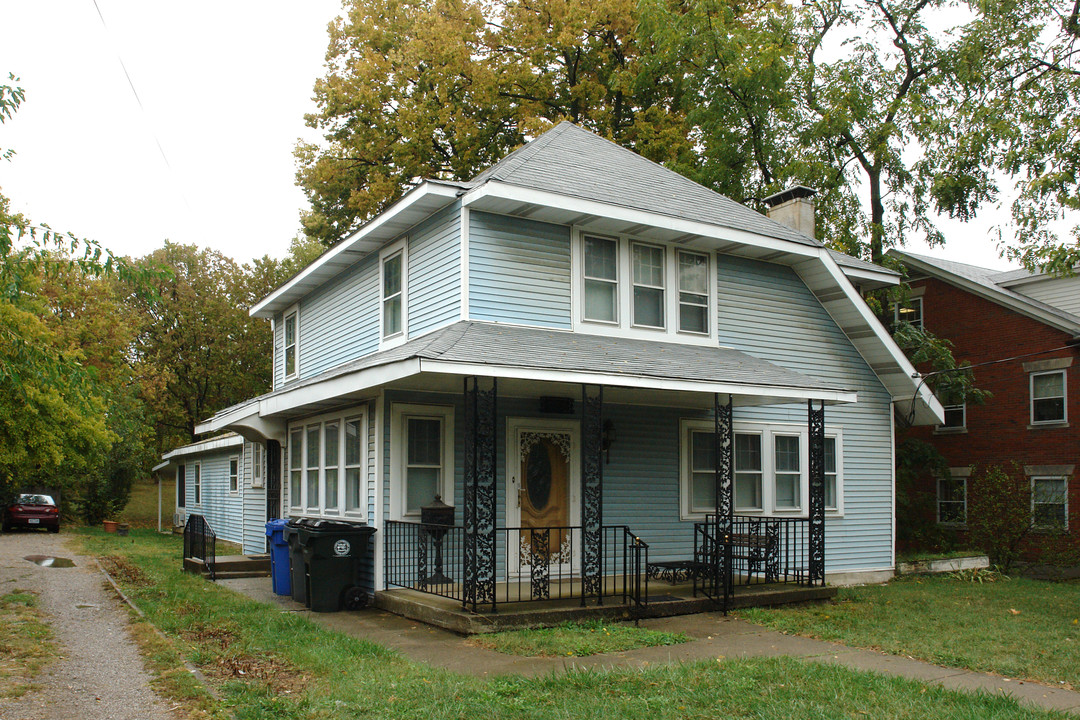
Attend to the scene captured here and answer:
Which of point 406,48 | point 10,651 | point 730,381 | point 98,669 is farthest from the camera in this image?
point 406,48

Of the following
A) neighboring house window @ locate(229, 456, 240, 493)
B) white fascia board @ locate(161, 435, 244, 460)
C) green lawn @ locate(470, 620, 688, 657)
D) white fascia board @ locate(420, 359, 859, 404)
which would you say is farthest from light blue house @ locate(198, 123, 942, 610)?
neighboring house window @ locate(229, 456, 240, 493)

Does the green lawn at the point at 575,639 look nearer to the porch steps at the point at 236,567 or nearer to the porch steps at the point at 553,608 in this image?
the porch steps at the point at 553,608

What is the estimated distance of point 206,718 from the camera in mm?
6094

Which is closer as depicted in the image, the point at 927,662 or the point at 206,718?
the point at 206,718

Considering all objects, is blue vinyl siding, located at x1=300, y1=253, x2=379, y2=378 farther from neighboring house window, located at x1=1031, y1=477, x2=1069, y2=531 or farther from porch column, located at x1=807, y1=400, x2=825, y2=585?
neighboring house window, located at x1=1031, y1=477, x2=1069, y2=531

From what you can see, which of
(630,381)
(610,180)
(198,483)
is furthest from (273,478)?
(198,483)

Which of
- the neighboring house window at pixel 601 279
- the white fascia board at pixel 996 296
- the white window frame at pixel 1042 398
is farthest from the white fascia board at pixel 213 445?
the white window frame at pixel 1042 398

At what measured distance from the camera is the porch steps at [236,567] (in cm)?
1496

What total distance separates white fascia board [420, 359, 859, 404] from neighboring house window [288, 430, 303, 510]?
6.61 m

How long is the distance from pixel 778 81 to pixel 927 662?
52.5 ft

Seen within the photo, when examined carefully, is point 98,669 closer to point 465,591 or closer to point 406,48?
point 465,591

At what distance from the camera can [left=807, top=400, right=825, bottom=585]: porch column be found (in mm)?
12211

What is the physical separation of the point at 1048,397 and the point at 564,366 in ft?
53.2

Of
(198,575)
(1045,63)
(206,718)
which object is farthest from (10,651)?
(1045,63)
